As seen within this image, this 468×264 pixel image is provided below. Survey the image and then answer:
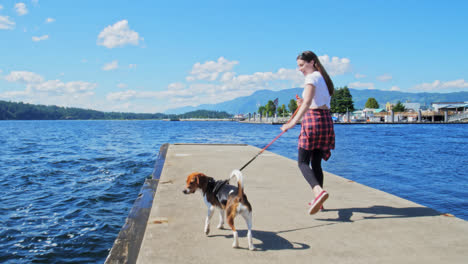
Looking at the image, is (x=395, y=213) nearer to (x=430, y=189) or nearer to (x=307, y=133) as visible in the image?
(x=307, y=133)

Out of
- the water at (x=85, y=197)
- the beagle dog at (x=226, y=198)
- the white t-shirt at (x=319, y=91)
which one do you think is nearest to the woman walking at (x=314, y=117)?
the white t-shirt at (x=319, y=91)

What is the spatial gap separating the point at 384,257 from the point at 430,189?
27.4 feet

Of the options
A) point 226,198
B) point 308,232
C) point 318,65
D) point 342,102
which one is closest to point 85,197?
point 226,198

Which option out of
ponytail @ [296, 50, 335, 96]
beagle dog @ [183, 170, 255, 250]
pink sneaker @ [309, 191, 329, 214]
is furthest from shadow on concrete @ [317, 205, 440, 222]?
ponytail @ [296, 50, 335, 96]

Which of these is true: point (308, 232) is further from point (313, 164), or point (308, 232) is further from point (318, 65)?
point (318, 65)

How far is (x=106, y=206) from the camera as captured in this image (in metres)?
8.00

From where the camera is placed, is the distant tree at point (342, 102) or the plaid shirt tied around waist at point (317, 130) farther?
the distant tree at point (342, 102)

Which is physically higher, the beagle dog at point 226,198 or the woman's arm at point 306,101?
the woman's arm at point 306,101

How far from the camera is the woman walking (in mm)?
4207

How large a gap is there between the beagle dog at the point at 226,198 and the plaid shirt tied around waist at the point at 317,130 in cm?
131

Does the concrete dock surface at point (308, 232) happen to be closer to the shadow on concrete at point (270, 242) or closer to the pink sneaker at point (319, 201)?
the shadow on concrete at point (270, 242)

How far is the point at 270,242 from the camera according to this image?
3.48 metres

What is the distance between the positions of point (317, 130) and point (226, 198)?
1648mm

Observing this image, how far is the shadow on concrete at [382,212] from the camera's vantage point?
4445 mm
